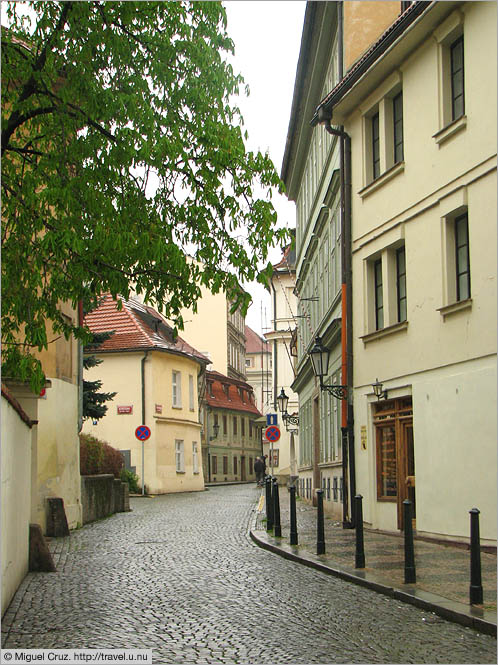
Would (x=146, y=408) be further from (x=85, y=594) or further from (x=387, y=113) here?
(x=85, y=594)

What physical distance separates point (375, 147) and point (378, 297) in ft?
10.2

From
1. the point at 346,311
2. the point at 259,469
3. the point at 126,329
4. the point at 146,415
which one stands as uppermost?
the point at 126,329

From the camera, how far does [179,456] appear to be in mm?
46906

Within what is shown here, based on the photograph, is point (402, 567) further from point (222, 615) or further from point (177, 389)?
point (177, 389)

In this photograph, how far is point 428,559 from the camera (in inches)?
522

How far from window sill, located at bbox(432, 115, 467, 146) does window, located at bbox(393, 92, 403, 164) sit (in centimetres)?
207

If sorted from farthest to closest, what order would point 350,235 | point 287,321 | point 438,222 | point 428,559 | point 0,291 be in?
point 287,321 → point 350,235 → point 438,222 → point 428,559 → point 0,291

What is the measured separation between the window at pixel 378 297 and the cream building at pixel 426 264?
0.09ft

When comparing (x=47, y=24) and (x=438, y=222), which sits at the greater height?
(x=47, y=24)

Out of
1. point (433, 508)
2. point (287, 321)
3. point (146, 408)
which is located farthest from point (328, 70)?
point (287, 321)

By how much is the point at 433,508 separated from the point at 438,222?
4.81 meters

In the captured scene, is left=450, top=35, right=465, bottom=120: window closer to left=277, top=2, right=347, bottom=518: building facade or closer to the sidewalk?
left=277, top=2, right=347, bottom=518: building facade

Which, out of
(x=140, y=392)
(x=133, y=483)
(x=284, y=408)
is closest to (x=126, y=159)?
(x=284, y=408)

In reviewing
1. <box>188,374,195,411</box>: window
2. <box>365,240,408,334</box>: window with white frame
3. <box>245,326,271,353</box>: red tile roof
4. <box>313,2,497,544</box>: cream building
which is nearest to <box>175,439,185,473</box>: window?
<box>188,374,195,411</box>: window
